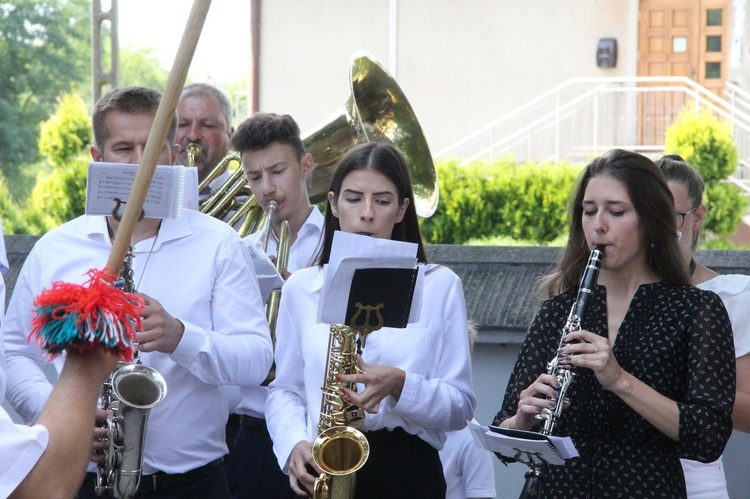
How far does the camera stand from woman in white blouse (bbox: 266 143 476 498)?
2.80m

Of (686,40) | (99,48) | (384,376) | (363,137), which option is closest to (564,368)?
(384,376)

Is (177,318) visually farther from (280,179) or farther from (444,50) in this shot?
(444,50)

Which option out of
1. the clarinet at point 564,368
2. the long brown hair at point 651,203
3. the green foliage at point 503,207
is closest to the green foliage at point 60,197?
the green foliage at point 503,207

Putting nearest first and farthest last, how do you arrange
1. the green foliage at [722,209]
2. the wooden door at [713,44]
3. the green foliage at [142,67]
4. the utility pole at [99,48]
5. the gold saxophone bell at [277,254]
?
the gold saxophone bell at [277,254] < the utility pole at [99,48] < the green foliage at [722,209] < the wooden door at [713,44] < the green foliage at [142,67]

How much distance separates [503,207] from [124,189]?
9.02 meters

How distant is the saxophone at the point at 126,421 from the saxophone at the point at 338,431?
42 centimetres

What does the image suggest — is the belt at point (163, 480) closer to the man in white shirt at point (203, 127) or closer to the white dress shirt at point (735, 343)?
the white dress shirt at point (735, 343)

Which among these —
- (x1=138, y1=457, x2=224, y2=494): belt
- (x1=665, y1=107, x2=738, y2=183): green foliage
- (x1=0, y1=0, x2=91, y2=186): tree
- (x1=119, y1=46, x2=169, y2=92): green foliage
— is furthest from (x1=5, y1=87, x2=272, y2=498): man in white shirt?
(x1=119, y1=46, x2=169, y2=92): green foliage

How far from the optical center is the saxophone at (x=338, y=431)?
108 inches

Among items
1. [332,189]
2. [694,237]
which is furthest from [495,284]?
[332,189]

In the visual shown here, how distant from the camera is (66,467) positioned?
1770mm

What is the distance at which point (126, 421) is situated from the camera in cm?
271

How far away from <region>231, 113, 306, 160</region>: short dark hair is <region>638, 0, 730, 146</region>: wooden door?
13012 mm

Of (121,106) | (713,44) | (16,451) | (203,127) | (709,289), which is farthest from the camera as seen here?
(713,44)
